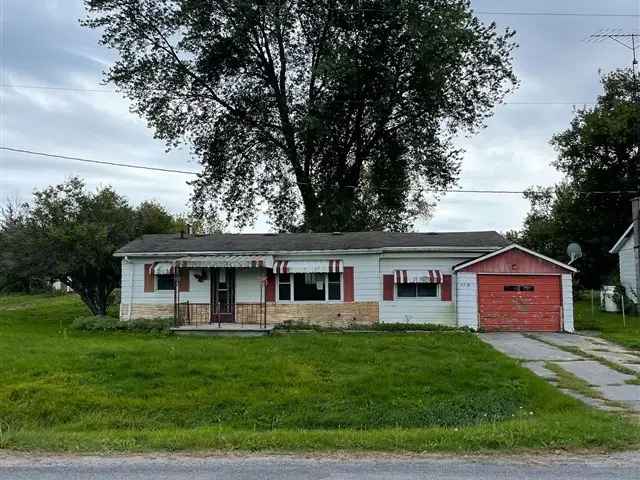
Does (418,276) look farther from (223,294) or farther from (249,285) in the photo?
(223,294)

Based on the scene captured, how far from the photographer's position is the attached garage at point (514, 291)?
63.1 ft

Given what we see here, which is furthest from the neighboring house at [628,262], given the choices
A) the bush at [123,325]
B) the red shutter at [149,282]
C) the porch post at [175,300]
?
the red shutter at [149,282]

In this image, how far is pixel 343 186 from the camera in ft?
97.1

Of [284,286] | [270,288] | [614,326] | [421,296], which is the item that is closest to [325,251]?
[284,286]

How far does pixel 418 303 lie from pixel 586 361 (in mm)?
7927

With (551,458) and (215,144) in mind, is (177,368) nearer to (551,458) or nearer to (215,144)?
(551,458)

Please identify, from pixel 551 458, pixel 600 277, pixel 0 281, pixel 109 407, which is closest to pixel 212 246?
pixel 0 281

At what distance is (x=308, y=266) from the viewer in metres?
20.0

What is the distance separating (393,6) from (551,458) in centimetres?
2406

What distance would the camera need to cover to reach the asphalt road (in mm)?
5198

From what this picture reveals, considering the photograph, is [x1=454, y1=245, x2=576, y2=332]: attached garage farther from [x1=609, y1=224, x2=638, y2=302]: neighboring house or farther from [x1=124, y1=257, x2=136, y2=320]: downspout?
[x1=124, y1=257, x2=136, y2=320]: downspout

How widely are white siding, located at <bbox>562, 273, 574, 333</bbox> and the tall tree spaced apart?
10892mm

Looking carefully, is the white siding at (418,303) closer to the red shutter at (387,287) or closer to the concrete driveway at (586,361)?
the red shutter at (387,287)

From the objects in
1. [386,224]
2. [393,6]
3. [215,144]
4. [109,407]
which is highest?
[393,6]
